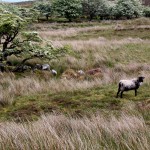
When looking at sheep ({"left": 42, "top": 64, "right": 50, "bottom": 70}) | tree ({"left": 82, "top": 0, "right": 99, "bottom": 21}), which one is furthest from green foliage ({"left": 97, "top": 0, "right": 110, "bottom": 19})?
sheep ({"left": 42, "top": 64, "right": 50, "bottom": 70})

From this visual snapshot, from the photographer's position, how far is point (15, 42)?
14.3 metres

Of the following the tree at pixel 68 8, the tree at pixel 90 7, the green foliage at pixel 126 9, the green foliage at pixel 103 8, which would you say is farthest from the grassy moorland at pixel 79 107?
the tree at pixel 90 7

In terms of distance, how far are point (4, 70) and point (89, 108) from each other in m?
6.90

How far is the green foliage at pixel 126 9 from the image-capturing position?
64.3 m

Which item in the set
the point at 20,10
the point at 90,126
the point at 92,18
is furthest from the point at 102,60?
the point at 92,18

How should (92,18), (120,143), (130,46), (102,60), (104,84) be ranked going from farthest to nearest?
(92,18), (130,46), (102,60), (104,84), (120,143)

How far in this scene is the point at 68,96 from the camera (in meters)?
9.74

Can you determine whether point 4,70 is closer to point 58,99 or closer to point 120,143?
point 58,99

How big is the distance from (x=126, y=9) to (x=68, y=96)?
5797 centimetres

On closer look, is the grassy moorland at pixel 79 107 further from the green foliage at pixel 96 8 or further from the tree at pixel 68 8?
the green foliage at pixel 96 8

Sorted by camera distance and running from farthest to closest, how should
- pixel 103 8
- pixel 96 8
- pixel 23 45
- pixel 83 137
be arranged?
pixel 96 8 → pixel 103 8 → pixel 23 45 → pixel 83 137

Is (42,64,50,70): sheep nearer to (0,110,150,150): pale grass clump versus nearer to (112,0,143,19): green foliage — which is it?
(0,110,150,150): pale grass clump

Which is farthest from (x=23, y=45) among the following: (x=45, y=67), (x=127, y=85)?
(x=127, y=85)

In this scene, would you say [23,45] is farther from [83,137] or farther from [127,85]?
[83,137]
